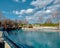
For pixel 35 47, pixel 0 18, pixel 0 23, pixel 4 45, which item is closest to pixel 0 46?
pixel 4 45

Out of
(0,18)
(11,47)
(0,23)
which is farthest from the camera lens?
(0,18)

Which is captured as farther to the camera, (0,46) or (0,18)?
(0,18)

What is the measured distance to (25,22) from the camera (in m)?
82.4

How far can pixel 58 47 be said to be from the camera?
15758 millimetres

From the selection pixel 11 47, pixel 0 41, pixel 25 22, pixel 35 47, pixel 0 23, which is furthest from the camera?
pixel 25 22

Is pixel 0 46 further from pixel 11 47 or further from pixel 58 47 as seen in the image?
pixel 58 47

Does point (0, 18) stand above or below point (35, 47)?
above

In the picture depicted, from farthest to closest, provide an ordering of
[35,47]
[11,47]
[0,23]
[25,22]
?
[25,22] < [0,23] < [35,47] < [11,47]

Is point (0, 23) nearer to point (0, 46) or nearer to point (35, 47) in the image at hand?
point (35, 47)

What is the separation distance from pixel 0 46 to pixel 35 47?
6.84 m

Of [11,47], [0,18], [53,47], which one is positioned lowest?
[53,47]

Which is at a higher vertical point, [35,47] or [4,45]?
[4,45]

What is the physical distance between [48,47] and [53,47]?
21.5 inches

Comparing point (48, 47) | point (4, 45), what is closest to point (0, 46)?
point (4, 45)
